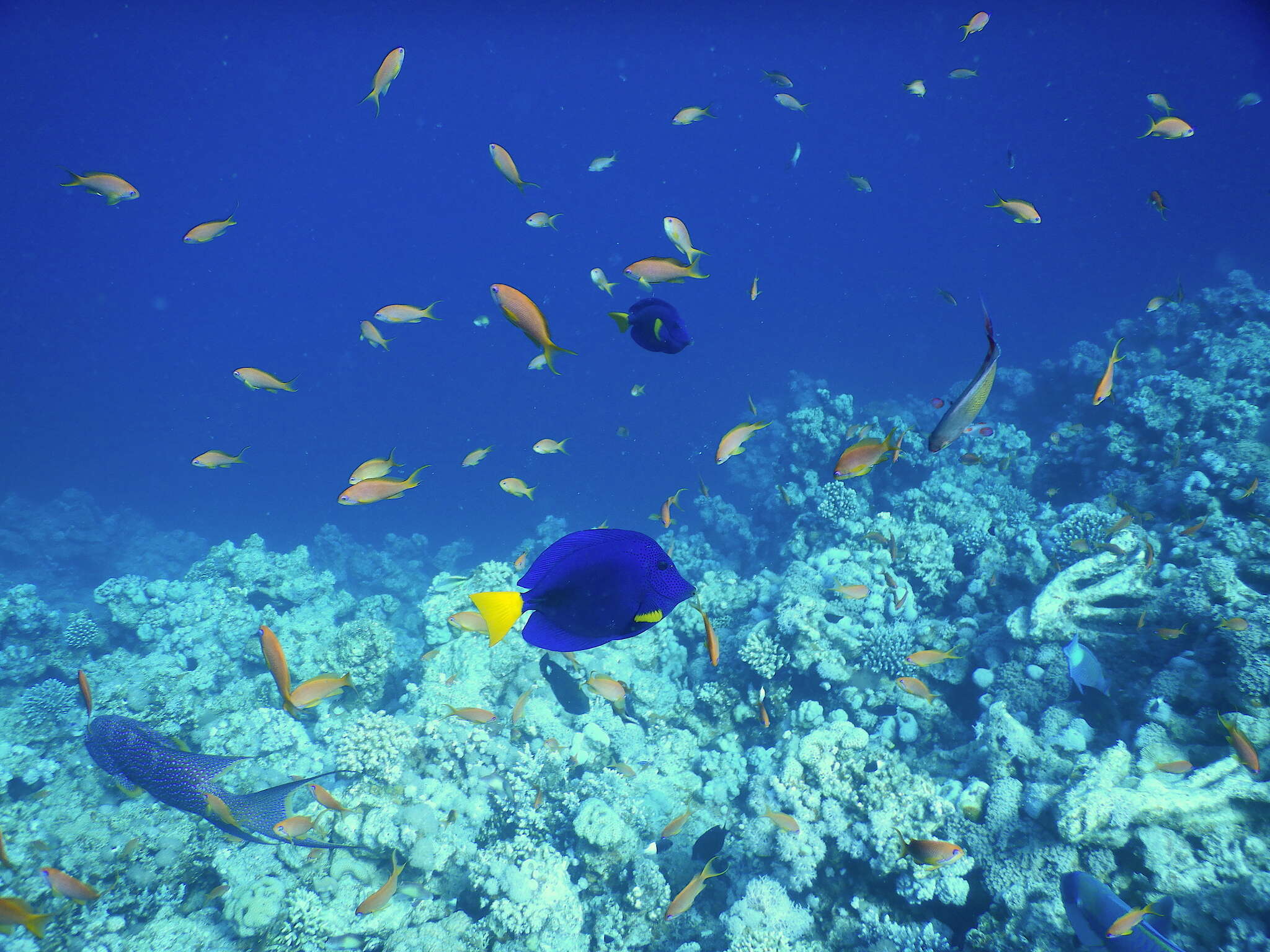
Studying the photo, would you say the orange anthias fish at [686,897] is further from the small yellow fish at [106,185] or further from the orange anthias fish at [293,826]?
the small yellow fish at [106,185]

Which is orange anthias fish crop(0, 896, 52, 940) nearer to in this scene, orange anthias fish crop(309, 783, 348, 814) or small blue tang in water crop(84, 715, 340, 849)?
small blue tang in water crop(84, 715, 340, 849)

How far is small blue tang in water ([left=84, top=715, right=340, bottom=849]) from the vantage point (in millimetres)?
3662

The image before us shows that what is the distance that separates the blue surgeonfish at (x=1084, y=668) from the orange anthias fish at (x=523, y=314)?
5086mm

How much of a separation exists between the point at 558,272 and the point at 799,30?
62382 mm

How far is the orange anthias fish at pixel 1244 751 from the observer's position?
3.08 meters

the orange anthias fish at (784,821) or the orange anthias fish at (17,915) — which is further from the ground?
the orange anthias fish at (17,915)

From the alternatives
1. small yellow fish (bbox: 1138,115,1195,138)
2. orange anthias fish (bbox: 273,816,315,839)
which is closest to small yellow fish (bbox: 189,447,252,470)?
orange anthias fish (bbox: 273,816,315,839)

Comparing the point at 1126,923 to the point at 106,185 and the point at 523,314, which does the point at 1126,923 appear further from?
the point at 106,185

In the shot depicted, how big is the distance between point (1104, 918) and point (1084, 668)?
2288 millimetres

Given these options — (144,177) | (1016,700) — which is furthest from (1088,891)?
(144,177)

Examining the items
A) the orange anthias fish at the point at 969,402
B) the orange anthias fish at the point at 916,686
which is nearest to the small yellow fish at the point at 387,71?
the orange anthias fish at the point at 969,402

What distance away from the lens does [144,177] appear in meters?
71.8

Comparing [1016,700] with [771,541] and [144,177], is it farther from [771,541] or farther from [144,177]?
[144,177]

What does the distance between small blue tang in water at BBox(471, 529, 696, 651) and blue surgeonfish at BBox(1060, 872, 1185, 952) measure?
3.19m
